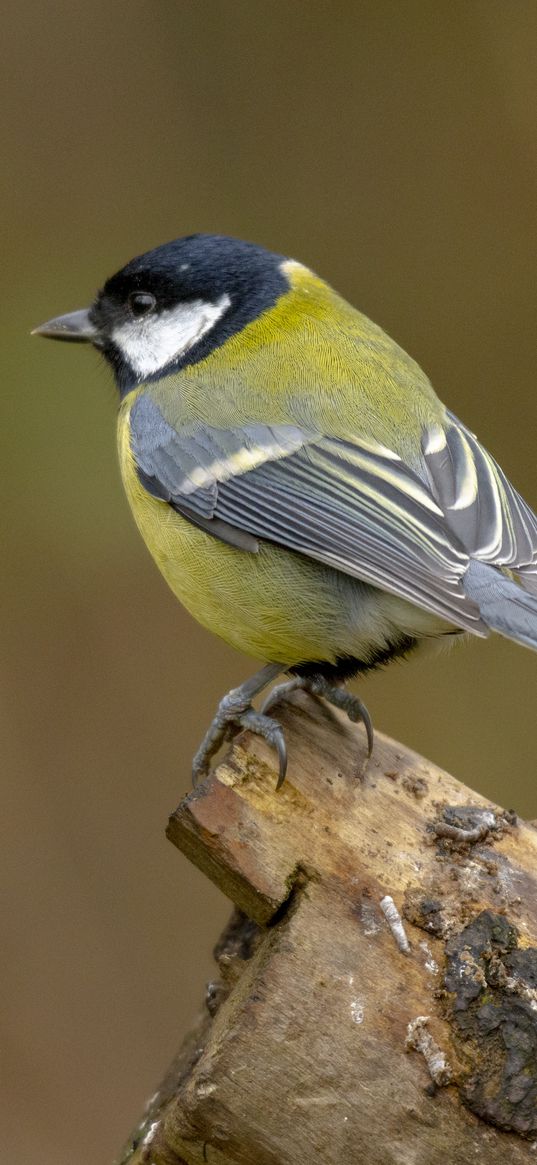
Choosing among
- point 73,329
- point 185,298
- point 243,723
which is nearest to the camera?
point 243,723

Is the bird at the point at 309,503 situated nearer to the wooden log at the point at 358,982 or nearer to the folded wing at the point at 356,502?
the folded wing at the point at 356,502

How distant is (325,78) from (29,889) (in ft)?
11.2

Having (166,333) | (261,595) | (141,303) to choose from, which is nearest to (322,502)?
(261,595)

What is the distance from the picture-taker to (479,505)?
246cm

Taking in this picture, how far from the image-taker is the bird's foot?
2.45 m

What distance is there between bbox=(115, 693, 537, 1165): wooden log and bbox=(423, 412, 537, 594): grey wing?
0.50 meters

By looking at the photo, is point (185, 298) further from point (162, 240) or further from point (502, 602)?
point (162, 240)

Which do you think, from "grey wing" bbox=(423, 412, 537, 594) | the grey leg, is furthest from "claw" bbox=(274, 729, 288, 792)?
"grey wing" bbox=(423, 412, 537, 594)

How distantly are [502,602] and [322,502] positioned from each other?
43 centimetres

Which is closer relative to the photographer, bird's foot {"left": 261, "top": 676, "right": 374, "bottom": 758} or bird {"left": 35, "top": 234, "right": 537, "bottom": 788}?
bird {"left": 35, "top": 234, "right": 537, "bottom": 788}

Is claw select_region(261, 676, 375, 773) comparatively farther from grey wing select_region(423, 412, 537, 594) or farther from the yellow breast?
grey wing select_region(423, 412, 537, 594)

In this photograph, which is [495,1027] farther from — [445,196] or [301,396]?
[445,196]

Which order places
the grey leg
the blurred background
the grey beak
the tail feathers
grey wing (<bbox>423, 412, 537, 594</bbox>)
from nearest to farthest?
the tail feathers < the grey leg < grey wing (<bbox>423, 412, 537, 594</bbox>) < the grey beak < the blurred background

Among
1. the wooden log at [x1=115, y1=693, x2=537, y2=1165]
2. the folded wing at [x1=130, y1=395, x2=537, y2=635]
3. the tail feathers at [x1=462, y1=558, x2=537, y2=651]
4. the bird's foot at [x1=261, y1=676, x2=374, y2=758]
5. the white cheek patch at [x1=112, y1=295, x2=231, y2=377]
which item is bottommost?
the wooden log at [x1=115, y1=693, x2=537, y2=1165]
